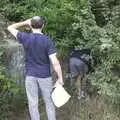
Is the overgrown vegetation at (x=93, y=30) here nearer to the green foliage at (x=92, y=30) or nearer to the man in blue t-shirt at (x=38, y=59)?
the green foliage at (x=92, y=30)

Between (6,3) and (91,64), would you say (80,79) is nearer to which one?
(91,64)

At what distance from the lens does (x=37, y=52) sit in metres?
7.43

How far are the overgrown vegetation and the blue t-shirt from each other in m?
1.38

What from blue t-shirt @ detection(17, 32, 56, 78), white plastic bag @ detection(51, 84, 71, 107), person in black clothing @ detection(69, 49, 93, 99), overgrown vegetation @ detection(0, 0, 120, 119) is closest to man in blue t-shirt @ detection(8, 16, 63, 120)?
blue t-shirt @ detection(17, 32, 56, 78)

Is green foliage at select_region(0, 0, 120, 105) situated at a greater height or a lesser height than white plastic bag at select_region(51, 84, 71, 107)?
greater

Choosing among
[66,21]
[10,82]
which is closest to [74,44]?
[66,21]

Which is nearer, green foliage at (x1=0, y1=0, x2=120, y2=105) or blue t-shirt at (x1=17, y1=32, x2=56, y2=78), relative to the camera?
blue t-shirt at (x1=17, y1=32, x2=56, y2=78)

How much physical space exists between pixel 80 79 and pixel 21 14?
103 inches

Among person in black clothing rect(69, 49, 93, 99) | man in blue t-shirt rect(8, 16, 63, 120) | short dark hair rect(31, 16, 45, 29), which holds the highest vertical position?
short dark hair rect(31, 16, 45, 29)

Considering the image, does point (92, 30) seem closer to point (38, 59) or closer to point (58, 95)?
point (38, 59)

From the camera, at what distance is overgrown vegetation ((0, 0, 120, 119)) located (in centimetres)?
862

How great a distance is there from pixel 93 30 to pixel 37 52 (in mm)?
1934

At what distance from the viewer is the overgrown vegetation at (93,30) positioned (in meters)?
8.62

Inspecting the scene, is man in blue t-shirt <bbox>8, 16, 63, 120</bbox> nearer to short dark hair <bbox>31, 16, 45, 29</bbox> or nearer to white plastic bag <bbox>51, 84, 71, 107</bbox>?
short dark hair <bbox>31, 16, 45, 29</bbox>
